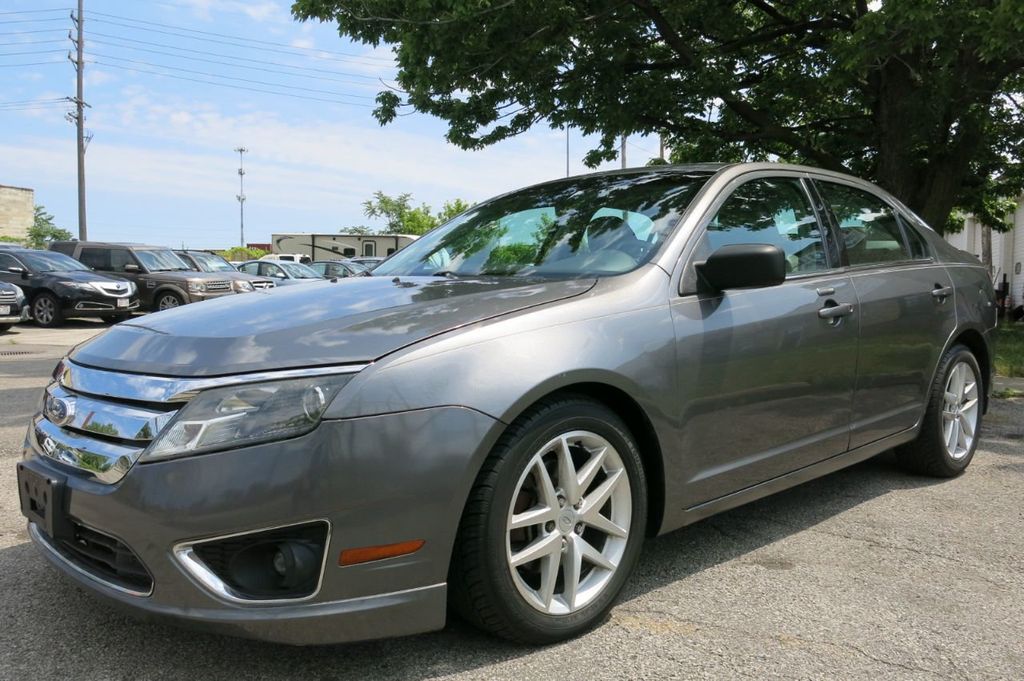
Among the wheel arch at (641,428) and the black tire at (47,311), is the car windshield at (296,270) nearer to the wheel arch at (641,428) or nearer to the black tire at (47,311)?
the black tire at (47,311)

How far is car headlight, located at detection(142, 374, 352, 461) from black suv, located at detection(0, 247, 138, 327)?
16293 millimetres

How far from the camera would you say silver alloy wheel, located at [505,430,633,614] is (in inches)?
95.1

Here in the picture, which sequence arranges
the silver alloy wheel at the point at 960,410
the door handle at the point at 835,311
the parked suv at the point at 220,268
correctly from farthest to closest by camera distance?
1. the parked suv at the point at 220,268
2. the silver alloy wheel at the point at 960,410
3. the door handle at the point at 835,311

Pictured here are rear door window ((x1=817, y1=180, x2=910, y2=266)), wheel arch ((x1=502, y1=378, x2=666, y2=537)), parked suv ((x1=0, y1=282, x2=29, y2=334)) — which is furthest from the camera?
parked suv ((x1=0, y1=282, x2=29, y2=334))

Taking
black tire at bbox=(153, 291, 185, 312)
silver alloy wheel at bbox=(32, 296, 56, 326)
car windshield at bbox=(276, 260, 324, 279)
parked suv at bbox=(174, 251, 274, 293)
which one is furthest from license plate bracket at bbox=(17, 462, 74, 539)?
car windshield at bbox=(276, 260, 324, 279)

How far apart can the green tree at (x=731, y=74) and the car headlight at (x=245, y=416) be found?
789 centimetres

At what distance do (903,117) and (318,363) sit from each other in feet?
35.0

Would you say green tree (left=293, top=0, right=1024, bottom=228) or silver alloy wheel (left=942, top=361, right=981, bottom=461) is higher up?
green tree (left=293, top=0, right=1024, bottom=228)

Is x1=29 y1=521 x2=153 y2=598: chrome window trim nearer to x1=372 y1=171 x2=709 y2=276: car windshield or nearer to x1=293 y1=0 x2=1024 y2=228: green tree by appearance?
x1=372 y1=171 x2=709 y2=276: car windshield

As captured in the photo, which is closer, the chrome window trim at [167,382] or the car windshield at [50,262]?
the chrome window trim at [167,382]

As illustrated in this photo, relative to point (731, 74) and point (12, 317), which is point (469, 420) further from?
point (12, 317)

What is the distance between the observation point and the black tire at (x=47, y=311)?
54.3 ft

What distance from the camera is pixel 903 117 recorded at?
1080 cm

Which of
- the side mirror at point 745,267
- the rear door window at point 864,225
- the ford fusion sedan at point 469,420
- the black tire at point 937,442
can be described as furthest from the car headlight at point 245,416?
the black tire at point 937,442
